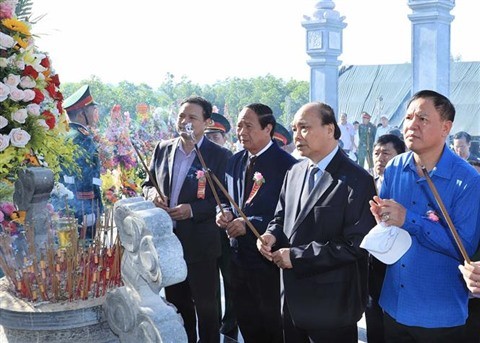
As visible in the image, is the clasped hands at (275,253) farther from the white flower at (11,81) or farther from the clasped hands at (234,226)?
the white flower at (11,81)

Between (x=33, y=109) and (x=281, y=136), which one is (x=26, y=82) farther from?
(x=281, y=136)

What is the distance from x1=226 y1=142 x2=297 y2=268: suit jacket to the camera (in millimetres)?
3510

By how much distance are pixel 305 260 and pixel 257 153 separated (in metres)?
1.07

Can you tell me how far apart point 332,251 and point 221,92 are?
45.6 m

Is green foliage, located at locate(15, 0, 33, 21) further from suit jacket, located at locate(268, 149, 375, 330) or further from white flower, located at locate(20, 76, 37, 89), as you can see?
suit jacket, located at locate(268, 149, 375, 330)

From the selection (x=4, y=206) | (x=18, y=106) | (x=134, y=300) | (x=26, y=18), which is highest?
(x=26, y=18)

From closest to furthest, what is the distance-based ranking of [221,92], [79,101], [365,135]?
[79,101] → [365,135] → [221,92]

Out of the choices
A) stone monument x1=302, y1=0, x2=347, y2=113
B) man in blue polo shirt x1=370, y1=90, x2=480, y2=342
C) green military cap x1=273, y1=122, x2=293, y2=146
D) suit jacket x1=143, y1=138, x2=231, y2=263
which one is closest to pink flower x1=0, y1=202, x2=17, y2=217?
suit jacket x1=143, y1=138, x2=231, y2=263

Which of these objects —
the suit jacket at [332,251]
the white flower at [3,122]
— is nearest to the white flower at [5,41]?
the white flower at [3,122]

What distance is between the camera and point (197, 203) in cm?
382

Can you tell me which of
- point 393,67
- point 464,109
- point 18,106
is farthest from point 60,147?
point 393,67

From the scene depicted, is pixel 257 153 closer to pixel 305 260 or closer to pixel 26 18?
pixel 305 260

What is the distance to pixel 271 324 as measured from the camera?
3.55m

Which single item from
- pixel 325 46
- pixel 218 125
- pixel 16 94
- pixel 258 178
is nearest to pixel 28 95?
pixel 16 94
